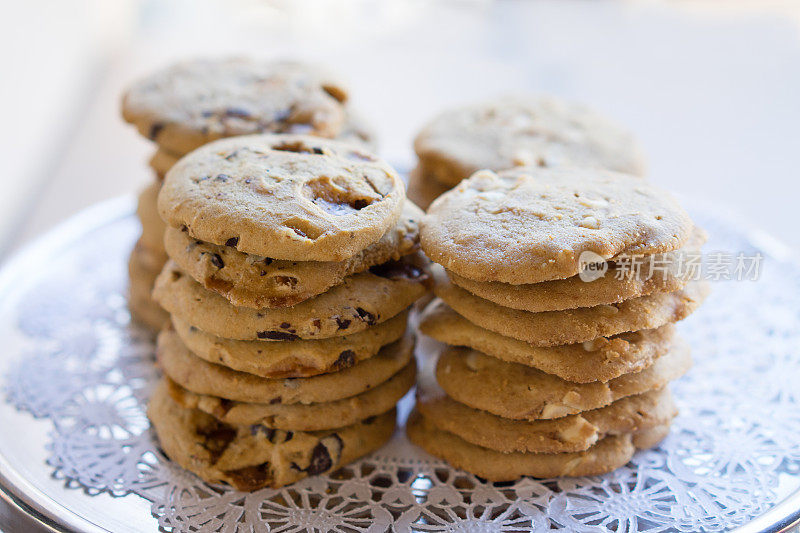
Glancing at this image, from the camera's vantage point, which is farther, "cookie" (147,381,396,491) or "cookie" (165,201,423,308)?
"cookie" (147,381,396,491)

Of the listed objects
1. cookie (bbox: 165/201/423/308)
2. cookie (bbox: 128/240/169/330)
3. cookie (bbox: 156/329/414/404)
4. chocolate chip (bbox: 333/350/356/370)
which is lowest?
cookie (bbox: 128/240/169/330)

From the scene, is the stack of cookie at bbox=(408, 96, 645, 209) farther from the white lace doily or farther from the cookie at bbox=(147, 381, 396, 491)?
the cookie at bbox=(147, 381, 396, 491)

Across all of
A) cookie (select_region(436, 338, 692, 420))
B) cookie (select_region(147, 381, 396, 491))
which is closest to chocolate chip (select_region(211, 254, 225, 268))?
cookie (select_region(147, 381, 396, 491))

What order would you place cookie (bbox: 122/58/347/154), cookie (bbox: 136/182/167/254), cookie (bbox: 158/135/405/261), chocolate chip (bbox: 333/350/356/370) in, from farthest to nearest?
cookie (bbox: 136/182/167/254) < cookie (bbox: 122/58/347/154) < chocolate chip (bbox: 333/350/356/370) < cookie (bbox: 158/135/405/261)

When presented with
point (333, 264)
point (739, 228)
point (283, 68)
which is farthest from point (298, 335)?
point (739, 228)

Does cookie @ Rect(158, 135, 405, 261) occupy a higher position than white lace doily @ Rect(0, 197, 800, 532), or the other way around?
cookie @ Rect(158, 135, 405, 261)

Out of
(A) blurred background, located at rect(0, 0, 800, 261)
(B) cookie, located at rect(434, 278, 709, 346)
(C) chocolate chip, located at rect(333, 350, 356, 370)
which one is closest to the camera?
(B) cookie, located at rect(434, 278, 709, 346)

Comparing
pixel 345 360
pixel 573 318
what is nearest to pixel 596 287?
pixel 573 318

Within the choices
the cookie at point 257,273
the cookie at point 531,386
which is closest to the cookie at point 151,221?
the cookie at point 257,273
